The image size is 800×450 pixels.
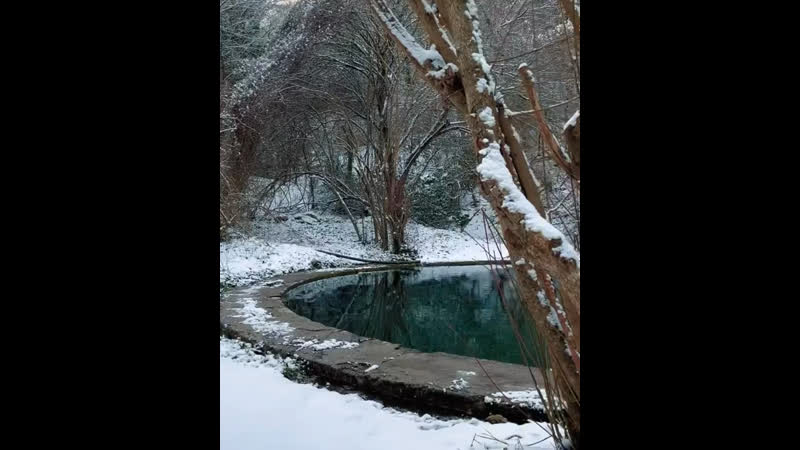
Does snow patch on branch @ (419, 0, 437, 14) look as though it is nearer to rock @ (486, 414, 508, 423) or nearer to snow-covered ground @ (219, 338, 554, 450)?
snow-covered ground @ (219, 338, 554, 450)

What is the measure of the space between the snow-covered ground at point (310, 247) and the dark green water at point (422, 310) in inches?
30.5

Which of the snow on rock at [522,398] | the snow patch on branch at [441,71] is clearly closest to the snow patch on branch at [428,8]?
the snow patch on branch at [441,71]

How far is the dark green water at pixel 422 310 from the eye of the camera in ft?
16.3

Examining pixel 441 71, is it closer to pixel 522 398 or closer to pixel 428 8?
pixel 428 8

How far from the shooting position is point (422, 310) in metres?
6.25

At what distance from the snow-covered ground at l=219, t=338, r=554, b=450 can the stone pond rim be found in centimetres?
10

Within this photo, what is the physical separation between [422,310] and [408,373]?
2.99m

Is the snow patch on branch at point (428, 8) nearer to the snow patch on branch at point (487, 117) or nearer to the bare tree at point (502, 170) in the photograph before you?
the bare tree at point (502, 170)

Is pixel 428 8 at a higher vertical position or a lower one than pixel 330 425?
higher

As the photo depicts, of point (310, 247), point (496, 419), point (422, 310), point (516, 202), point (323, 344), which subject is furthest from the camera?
point (310, 247)

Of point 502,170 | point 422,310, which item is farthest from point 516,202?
point 422,310

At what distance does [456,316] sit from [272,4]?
812 centimetres

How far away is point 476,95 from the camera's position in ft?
6.27
